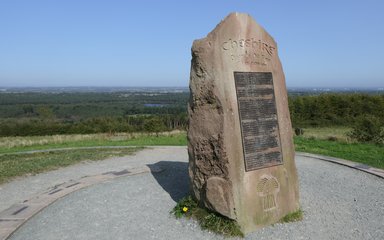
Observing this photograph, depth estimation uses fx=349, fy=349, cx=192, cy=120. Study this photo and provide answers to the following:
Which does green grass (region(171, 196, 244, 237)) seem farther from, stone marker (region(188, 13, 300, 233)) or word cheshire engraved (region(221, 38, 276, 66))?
word cheshire engraved (region(221, 38, 276, 66))

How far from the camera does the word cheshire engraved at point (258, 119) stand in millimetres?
5955

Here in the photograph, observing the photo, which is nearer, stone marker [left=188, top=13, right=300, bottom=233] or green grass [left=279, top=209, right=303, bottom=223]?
stone marker [left=188, top=13, right=300, bottom=233]

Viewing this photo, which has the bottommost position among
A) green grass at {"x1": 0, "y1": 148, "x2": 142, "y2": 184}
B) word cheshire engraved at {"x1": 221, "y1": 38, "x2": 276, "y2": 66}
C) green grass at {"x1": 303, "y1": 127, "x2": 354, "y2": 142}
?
green grass at {"x1": 303, "y1": 127, "x2": 354, "y2": 142}

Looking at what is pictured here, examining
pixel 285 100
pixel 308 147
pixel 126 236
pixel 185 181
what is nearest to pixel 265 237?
pixel 126 236

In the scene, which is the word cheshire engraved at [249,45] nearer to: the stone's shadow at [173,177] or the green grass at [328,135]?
the stone's shadow at [173,177]

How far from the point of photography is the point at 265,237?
17.9 ft

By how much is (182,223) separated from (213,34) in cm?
328

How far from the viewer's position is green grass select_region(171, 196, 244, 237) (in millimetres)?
5551

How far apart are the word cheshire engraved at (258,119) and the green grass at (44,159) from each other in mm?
7201

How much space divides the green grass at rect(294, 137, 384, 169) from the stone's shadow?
5542mm

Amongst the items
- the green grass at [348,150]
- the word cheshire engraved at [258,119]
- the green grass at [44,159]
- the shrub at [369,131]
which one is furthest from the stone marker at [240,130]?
the shrub at [369,131]

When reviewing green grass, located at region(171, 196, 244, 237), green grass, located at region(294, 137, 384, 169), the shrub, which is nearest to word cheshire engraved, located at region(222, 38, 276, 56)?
green grass, located at region(171, 196, 244, 237)

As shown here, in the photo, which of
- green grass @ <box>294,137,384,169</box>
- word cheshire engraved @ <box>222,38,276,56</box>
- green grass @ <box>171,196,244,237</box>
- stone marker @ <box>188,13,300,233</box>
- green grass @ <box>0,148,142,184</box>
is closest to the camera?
green grass @ <box>171,196,244,237</box>

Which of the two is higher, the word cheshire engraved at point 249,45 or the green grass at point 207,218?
the word cheshire engraved at point 249,45
